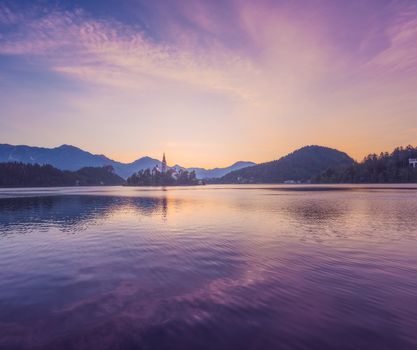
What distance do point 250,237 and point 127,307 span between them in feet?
67.6

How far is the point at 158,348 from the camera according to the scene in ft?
34.3

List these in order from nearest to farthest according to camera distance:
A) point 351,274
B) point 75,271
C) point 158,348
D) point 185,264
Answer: point 158,348
point 351,274
point 75,271
point 185,264

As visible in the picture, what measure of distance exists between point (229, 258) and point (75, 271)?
12.6 metres

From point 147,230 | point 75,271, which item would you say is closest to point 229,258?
point 75,271

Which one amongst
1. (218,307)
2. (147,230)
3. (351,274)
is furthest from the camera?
(147,230)

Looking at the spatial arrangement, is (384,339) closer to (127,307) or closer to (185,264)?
(127,307)

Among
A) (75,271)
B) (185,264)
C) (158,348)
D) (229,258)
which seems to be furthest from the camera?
(229,258)

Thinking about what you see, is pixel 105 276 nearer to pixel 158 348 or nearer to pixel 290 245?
pixel 158 348

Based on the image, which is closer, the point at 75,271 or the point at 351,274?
the point at 351,274

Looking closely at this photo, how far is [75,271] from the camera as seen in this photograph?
2033cm

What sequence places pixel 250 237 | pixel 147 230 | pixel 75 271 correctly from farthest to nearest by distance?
pixel 147 230
pixel 250 237
pixel 75 271

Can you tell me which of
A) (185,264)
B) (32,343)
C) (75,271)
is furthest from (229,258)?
(32,343)

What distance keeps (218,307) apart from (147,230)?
2709 cm

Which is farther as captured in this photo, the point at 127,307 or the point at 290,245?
the point at 290,245
